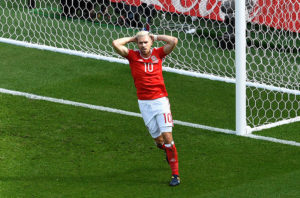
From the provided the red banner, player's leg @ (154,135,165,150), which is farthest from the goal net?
player's leg @ (154,135,165,150)

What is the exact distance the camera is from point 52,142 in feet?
32.5

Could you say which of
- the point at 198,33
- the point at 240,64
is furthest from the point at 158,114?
the point at 198,33

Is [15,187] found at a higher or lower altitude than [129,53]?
lower

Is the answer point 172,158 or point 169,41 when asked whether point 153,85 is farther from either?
point 172,158

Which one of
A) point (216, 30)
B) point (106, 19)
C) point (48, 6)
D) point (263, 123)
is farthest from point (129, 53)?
point (48, 6)

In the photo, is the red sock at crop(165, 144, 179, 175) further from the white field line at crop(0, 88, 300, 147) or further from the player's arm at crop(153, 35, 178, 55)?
the white field line at crop(0, 88, 300, 147)

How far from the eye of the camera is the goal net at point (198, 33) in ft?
36.6

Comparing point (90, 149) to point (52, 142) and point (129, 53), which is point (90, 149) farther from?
point (129, 53)

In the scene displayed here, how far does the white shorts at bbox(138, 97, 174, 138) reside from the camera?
8.55m

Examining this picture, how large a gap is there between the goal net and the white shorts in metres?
2.04

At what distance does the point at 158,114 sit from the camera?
8602mm

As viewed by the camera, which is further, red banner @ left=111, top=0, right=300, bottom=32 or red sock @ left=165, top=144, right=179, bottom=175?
red banner @ left=111, top=0, right=300, bottom=32

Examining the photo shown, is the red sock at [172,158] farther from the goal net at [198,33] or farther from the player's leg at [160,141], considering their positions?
the goal net at [198,33]

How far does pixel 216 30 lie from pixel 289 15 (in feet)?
4.01
